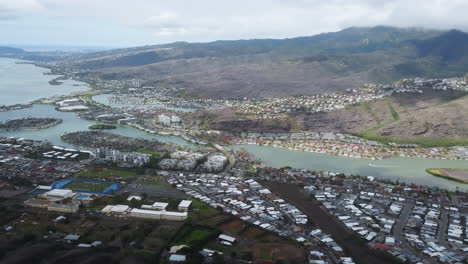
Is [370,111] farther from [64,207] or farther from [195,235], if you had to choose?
[64,207]

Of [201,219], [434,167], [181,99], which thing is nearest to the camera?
[201,219]

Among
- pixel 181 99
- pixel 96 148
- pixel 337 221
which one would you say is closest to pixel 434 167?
pixel 337 221

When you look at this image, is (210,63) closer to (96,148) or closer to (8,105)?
(8,105)

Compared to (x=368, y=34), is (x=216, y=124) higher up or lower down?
lower down

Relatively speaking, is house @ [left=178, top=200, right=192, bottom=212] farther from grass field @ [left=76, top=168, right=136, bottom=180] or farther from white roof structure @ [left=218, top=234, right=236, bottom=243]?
grass field @ [left=76, top=168, right=136, bottom=180]

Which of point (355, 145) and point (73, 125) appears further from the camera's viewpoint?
point (73, 125)

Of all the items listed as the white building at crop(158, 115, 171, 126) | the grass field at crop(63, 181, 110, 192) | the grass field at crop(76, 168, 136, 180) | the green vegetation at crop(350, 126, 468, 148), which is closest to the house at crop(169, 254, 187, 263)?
the grass field at crop(63, 181, 110, 192)

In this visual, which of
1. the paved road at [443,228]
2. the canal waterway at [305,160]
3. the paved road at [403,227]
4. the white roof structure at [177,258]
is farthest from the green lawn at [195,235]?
the canal waterway at [305,160]

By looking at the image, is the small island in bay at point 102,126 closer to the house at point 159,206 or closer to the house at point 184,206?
the house at point 159,206
